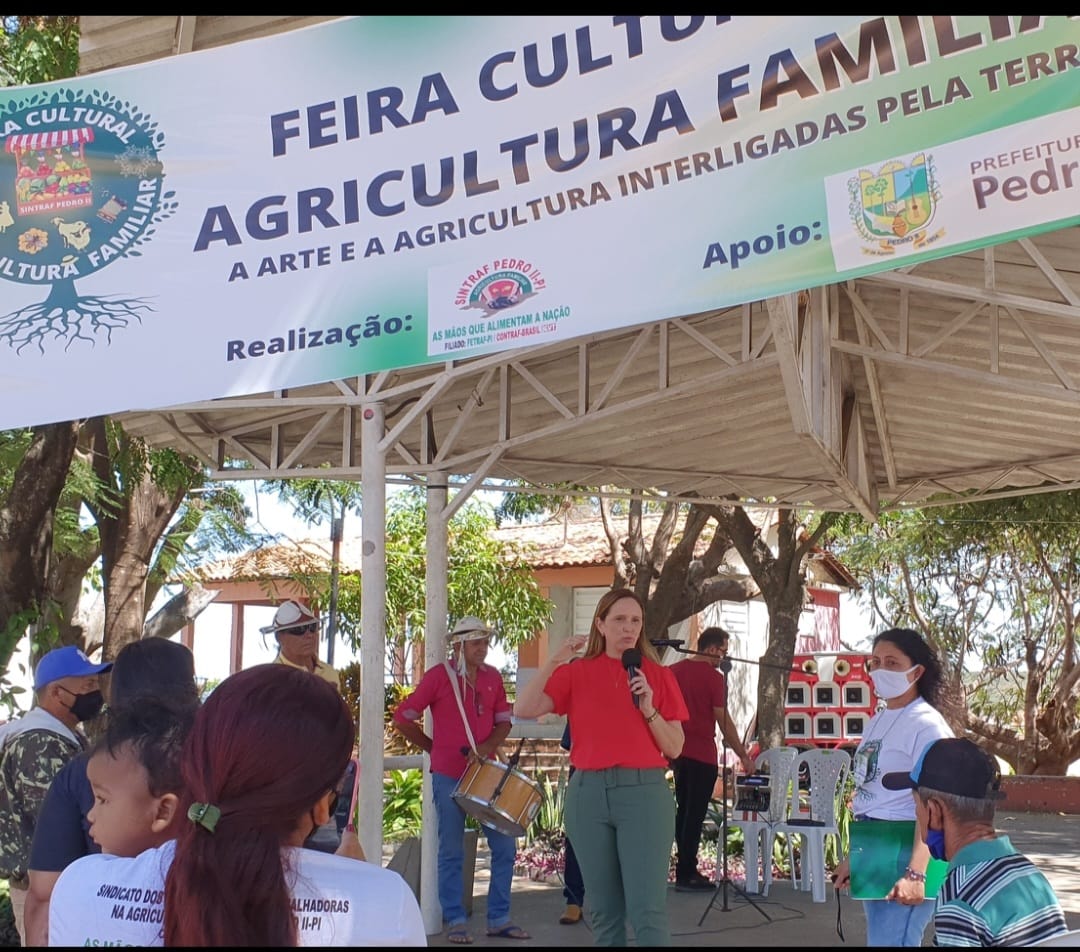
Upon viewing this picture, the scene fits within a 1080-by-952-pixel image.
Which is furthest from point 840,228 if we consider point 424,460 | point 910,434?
point 910,434

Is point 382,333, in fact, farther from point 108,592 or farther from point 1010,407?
point 108,592

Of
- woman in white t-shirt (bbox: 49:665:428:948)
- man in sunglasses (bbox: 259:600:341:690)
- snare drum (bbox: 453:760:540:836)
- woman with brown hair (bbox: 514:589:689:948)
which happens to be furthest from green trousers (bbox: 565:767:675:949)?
woman in white t-shirt (bbox: 49:665:428:948)

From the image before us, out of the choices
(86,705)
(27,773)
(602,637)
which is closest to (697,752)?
(602,637)

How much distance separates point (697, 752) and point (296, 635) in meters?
4.18

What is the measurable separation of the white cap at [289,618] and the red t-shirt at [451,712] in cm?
168

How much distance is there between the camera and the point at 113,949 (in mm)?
1986

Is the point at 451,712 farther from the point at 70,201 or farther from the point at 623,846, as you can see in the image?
the point at 70,201

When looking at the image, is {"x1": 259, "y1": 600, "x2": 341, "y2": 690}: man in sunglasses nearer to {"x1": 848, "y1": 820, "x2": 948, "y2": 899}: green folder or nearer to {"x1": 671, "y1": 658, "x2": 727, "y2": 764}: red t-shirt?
{"x1": 848, "y1": 820, "x2": 948, "y2": 899}: green folder

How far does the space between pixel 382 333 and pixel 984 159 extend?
8.26ft

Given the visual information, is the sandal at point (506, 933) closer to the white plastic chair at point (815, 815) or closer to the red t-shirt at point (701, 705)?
the red t-shirt at point (701, 705)

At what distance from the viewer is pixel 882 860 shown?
4.54 m

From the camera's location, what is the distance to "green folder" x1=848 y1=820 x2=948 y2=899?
4484 mm

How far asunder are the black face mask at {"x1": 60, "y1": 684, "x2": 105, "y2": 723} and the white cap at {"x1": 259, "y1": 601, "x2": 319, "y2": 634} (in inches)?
71.0
